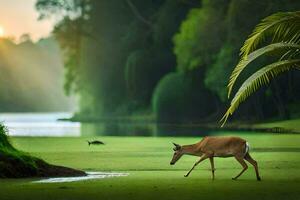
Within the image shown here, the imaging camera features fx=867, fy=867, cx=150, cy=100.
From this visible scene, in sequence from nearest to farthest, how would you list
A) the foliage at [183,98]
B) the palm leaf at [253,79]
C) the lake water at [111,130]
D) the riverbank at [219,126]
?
1. the palm leaf at [253,79]
2. the lake water at [111,130]
3. the riverbank at [219,126]
4. the foliage at [183,98]

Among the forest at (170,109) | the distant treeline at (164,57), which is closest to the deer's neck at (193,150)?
the forest at (170,109)

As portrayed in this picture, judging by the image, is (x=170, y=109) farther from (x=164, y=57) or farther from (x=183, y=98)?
(x=164, y=57)

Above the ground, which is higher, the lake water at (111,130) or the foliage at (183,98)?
the foliage at (183,98)

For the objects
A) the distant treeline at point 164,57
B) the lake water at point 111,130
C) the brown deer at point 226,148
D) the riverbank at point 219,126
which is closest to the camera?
the brown deer at point 226,148

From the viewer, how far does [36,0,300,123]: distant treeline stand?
2446 inches

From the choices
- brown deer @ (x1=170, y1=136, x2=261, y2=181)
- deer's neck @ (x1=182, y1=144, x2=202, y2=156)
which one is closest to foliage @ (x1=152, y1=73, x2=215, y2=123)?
Answer: deer's neck @ (x1=182, y1=144, x2=202, y2=156)

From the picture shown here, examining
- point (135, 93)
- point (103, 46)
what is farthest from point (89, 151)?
point (103, 46)

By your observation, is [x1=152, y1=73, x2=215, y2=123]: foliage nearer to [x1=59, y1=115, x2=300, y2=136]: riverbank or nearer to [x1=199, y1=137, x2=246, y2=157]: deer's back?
[x1=59, y1=115, x2=300, y2=136]: riverbank

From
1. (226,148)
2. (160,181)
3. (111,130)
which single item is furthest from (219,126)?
(226,148)

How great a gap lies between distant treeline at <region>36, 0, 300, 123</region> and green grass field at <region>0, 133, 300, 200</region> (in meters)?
33.2

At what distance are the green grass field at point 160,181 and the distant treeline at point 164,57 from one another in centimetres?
3324

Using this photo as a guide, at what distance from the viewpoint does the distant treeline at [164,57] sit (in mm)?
62125

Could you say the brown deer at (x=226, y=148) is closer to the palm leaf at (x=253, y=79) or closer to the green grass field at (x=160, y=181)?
the green grass field at (x=160, y=181)

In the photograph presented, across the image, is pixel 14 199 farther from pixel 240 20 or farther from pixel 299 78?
pixel 299 78
